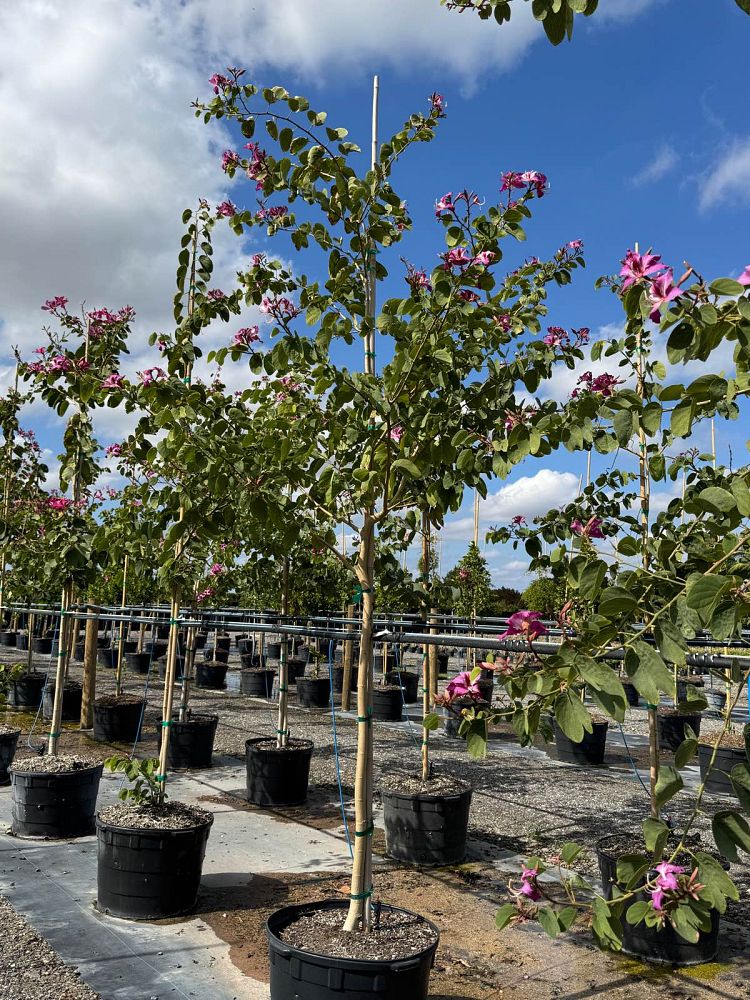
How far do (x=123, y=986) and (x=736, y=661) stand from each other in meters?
2.78

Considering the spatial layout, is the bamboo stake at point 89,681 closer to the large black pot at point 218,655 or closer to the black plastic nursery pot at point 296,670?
the black plastic nursery pot at point 296,670

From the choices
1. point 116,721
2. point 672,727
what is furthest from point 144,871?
point 672,727

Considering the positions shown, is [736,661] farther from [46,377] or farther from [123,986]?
[46,377]

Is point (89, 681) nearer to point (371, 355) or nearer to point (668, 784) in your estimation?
point (371, 355)

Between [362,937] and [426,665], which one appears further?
[426,665]

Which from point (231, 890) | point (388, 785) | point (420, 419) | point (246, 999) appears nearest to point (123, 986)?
point (246, 999)

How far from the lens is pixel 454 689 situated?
72.2 inches

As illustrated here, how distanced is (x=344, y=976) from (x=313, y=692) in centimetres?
932

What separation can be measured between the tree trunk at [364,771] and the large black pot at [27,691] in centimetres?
902

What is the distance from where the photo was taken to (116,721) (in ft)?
26.8

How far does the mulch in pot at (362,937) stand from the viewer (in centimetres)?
266

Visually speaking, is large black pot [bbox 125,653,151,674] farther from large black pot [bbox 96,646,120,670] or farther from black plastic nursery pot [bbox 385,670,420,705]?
black plastic nursery pot [bbox 385,670,420,705]

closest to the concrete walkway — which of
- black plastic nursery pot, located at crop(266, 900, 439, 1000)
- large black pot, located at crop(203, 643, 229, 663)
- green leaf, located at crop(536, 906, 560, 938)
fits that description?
black plastic nursery pot, located at crop(266, 900, 439, 1000)

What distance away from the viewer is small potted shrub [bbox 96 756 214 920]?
3785mm
